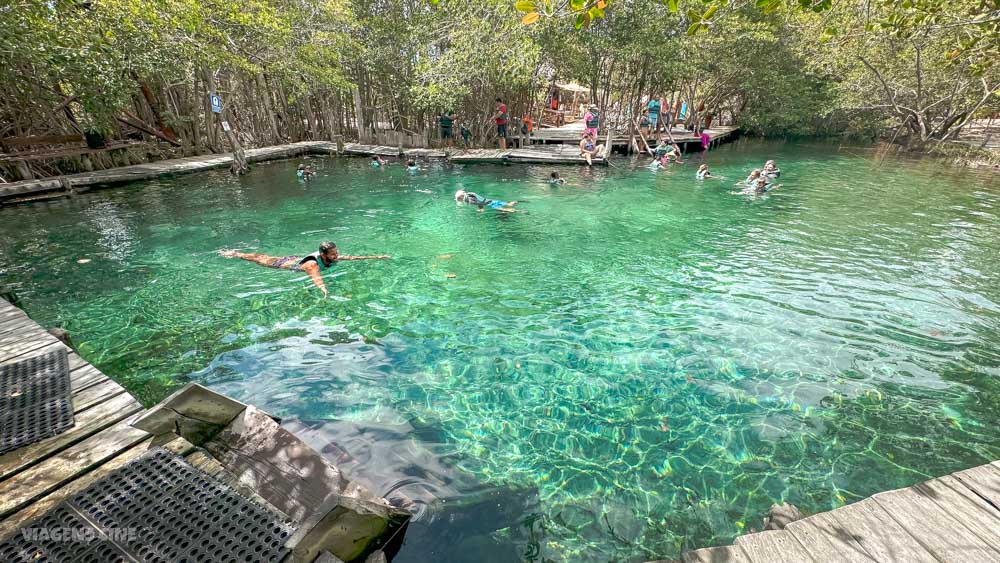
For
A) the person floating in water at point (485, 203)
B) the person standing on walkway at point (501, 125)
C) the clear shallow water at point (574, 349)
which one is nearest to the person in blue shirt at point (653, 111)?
the person standing on walkway at point (501, 125)

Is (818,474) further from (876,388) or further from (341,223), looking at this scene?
(341,223)

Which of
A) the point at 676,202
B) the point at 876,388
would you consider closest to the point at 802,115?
the point at 676,202

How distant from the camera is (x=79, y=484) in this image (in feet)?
8.06

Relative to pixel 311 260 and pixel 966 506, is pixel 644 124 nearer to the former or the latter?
pixel 311 260

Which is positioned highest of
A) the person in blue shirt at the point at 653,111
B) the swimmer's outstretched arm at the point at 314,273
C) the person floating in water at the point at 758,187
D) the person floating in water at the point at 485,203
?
the person in blue shirt at the point at 653,111

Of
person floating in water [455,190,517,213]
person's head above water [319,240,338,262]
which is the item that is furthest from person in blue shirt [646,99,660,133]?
person's head above water [319,240,338,262]

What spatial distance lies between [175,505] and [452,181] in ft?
52.1

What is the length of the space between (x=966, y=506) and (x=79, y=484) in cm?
548

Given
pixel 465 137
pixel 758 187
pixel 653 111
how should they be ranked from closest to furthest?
pixel 758 187, pixel 465 137, pixel 653 111

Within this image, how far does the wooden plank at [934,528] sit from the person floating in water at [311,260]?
24.0 ft

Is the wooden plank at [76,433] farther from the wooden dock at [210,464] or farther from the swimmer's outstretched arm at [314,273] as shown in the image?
the swimmer's outstretched arm at [314,273]

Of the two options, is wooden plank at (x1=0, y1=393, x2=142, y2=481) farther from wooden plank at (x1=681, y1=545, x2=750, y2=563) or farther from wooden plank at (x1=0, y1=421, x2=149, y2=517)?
wooden plank at (x1=681, y1=545, x2=750, y2=563)

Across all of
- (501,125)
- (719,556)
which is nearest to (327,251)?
(719,556)

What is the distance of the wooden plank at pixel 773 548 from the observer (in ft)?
7.65
